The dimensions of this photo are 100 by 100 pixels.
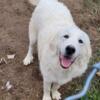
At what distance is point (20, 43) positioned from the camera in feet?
16.5

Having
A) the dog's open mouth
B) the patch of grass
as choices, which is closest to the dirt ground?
the patch of grass

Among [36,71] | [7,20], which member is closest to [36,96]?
[36,71]

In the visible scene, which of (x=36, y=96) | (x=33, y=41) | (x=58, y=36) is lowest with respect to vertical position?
(x=36, y=96)

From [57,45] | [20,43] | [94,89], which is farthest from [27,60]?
[57,45]

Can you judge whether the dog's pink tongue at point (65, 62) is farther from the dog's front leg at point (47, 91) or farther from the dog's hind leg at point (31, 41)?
the dog's hind leg at point (31, 41)

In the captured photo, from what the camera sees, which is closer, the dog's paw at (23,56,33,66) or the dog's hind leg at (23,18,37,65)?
the dog's hind leg at (23,18,37,65)

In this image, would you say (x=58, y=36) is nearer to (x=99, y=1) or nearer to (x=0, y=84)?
(x=0, y=84)

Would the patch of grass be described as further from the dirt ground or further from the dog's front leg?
the dog's front leg

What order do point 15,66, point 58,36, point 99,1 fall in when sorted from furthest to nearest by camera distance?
point 99,1, point 15,66, point 58,36

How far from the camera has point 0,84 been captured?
443 centimetres

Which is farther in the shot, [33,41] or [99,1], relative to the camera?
[99,1]

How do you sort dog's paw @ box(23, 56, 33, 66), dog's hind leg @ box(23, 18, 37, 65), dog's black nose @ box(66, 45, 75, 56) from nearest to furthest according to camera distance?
dog's black nose @ box(66, 45, 75, 56) < dog's hind leg @ box(23, 18, 37, 65) < dog's paw @ box(23, 56, 33, 66)

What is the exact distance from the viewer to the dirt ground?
14.5 ft

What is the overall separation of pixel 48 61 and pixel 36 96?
2.77 feet
